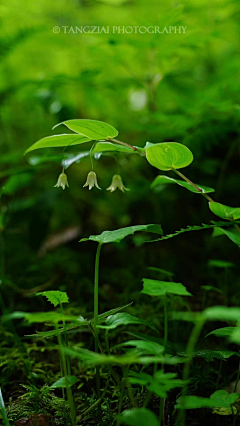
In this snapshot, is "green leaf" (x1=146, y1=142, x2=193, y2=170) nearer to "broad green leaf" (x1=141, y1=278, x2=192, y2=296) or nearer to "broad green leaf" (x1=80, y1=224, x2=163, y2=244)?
"broad green leaf" (x1=80, y1=224, x2=163, y2=244)

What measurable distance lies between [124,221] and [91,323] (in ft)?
4.52

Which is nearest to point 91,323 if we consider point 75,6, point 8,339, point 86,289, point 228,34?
point 8,339

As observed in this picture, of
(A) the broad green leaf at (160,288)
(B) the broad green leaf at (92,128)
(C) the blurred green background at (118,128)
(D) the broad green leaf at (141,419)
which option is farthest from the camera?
(C) the blurred green background at (118,128)

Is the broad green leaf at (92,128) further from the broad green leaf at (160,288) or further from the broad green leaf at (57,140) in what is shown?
the broad green leaf at (160,288)

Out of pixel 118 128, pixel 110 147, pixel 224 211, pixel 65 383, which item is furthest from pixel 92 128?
pixel 118 128

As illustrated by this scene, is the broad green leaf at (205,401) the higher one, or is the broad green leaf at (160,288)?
the broad green leaf at (160,288)

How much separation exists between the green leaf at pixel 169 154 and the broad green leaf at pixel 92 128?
123mm

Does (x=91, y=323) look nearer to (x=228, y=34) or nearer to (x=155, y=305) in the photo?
(x=155, y=305)

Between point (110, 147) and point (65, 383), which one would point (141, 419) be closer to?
point (65, 383)

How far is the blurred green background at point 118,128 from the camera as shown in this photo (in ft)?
5.38

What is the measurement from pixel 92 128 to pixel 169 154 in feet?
0.73

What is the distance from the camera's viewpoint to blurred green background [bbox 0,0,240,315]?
1.64 metres

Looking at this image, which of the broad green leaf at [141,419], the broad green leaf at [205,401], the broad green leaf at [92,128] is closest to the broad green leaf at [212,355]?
the broad green leaf at [205,401]

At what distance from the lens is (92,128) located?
0.90 meters
